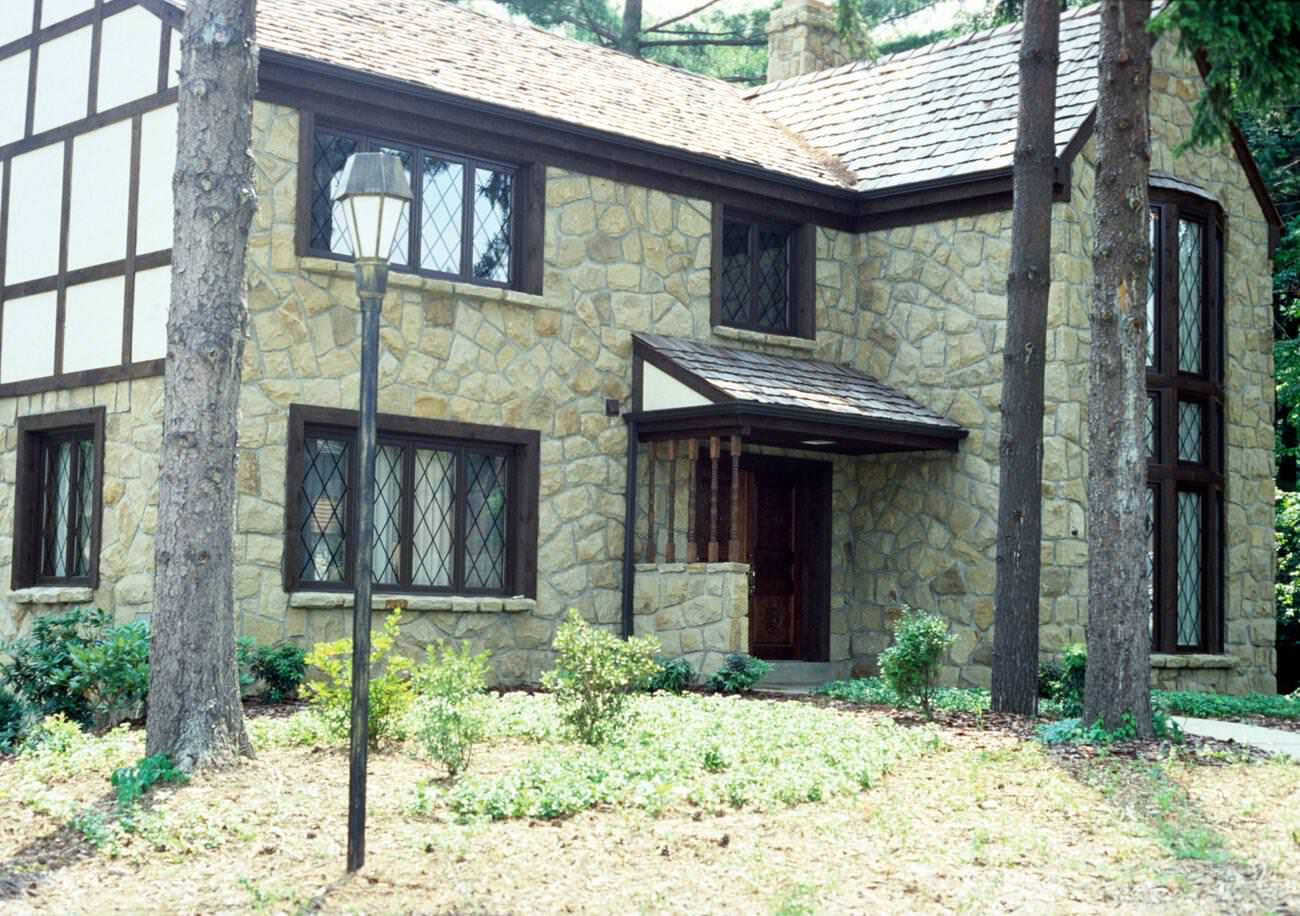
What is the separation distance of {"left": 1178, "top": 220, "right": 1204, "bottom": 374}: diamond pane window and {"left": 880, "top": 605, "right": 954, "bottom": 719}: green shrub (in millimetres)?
5796

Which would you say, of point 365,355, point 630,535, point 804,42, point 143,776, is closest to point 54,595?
point 630,535

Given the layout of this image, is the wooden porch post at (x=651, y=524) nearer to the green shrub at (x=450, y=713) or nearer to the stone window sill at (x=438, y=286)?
the stone window sill at (x=438, y=286)

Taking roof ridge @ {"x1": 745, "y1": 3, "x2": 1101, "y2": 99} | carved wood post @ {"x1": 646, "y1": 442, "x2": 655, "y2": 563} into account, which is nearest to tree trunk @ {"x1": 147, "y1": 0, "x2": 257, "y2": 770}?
carved wood post @ {"x1": 646, "y1": 442, "x2": 655, "y2": 563}

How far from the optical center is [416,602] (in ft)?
44.1

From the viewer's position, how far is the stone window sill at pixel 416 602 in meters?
12.8

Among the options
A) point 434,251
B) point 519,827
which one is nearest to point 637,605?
point 434,251

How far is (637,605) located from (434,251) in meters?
3.64

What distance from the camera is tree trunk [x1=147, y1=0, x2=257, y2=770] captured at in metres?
8.70

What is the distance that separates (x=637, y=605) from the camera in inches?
587

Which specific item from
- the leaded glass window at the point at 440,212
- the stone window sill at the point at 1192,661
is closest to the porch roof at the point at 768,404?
the leaded glass window at the point at 440,212

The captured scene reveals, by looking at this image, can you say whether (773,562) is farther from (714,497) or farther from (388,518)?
(388,518)

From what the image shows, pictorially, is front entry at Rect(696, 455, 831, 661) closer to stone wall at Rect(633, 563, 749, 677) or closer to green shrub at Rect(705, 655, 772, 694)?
stone wall at Rect(633, 563, 749, 677)

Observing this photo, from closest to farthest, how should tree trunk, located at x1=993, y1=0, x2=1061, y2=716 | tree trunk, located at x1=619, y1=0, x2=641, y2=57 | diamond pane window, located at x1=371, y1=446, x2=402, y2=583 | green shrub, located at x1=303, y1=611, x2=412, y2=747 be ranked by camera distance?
green shrub, located at x1=303, y1=611, x2=412, y2=747 → tree trunk, located at x1=993, y1=0, x2=1061, y2=716 → diamond pane window, located at x1=371, y1=446, x2=402, y2=583 → tree trunk, located at x1=619, y1=0, x2=641, y2=57

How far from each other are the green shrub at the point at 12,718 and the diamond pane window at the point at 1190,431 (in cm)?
1104
